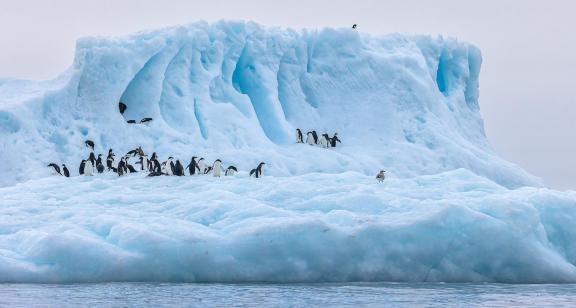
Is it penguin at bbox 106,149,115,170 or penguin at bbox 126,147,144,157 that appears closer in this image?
penguin at bbox 106,149,115,170

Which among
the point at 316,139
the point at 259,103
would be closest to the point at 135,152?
the point at 259,103

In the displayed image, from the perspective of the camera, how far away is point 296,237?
49.2 feet

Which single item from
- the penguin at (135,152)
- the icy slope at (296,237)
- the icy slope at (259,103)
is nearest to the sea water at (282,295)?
the icy slope at (296,237)

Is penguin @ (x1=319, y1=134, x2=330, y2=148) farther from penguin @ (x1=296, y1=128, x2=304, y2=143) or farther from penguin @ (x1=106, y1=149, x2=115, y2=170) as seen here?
penguin @ (x1=106, y1=149, x2=115, y2=170)

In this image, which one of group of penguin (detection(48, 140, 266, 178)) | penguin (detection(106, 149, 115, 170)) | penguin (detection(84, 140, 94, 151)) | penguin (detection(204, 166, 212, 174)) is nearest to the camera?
group of penguin (detection(48, 140, 266, 178))

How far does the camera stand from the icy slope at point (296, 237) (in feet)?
48.7

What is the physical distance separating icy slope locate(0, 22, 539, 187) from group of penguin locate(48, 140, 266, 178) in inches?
43.1

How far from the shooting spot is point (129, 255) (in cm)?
1480

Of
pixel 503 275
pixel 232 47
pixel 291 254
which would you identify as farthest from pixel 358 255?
pixel 232 47

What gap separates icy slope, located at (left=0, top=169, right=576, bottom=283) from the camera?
1484 centimetres

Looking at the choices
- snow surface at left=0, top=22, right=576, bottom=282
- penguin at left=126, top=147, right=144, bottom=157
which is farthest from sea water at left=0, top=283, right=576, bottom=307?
penguin at left=126, top=147, right=144, bottom=157

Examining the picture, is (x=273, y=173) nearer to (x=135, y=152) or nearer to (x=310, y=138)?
(x=310, y=138)

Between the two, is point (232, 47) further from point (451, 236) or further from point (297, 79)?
point (451, 236)

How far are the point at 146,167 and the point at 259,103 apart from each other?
6.72 meters
